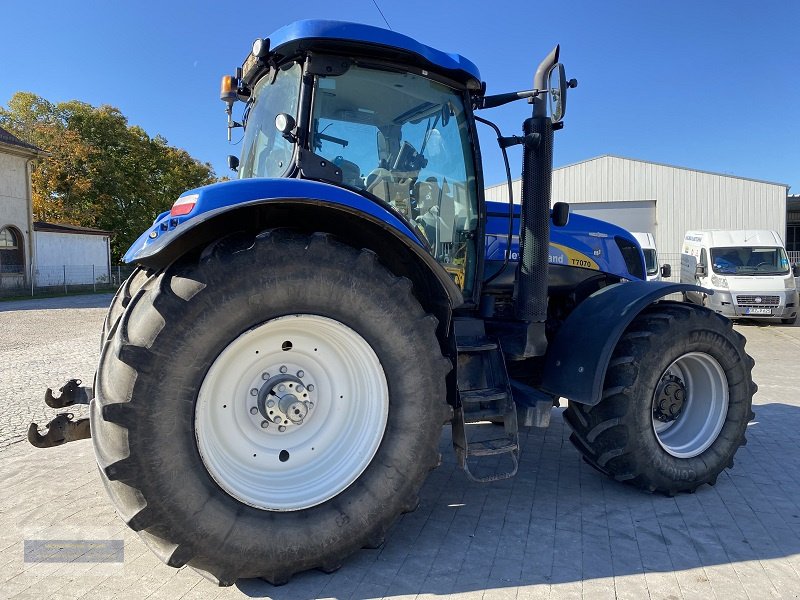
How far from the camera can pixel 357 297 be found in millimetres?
2629

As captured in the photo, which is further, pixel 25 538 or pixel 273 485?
pixel 25 538

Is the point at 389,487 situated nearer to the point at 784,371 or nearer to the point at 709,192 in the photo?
the point at 784,371

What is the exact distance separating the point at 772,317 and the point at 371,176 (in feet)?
46.6

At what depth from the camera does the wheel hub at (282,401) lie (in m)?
2.72

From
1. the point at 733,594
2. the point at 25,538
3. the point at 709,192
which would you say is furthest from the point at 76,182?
the point at 733,594

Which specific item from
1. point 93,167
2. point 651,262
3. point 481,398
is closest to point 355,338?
point 481,398

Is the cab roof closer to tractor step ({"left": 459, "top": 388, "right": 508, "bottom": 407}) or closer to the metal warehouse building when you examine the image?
tractor step ({"left": 459, "top": 388, "right": 508, "bottom": 407})

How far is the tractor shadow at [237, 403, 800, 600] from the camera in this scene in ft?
8.68

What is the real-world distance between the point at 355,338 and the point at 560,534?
5.06ft

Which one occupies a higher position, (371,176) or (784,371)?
(371,176)

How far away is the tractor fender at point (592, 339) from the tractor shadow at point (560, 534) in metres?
0.68

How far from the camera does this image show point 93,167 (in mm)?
33219

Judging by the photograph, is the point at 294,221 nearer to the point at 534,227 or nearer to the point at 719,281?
the point at 534,227

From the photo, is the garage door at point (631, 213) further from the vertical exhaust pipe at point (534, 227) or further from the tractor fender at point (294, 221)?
the tractor fender at point (294, 221)
